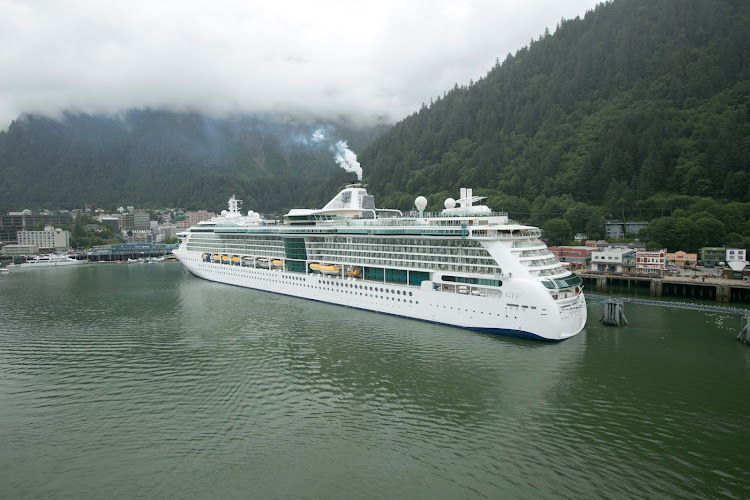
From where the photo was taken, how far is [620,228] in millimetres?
47656

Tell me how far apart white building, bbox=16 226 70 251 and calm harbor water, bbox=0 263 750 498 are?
76.5 meters

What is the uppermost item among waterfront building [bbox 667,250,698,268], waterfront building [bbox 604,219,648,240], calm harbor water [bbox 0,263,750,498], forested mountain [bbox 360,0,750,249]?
forested mountain [bbox 360,0,750,249]

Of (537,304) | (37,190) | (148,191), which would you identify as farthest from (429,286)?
(37,190)

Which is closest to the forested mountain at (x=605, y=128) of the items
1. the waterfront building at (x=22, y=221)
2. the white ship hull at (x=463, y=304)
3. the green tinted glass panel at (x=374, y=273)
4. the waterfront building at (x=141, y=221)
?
the green tinted glass panel at (x=374, y=273)

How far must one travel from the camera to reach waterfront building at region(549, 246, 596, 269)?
41188mm

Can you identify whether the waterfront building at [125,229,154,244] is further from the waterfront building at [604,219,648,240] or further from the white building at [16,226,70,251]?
the waterfront building at [604,219,648,240]

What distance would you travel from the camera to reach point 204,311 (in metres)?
28.2

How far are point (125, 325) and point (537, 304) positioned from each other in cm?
2209

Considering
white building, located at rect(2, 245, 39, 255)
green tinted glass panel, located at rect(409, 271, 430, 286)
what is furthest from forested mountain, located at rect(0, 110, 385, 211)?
green tinted glass panel, located at rect(409, 271, 430, 286)

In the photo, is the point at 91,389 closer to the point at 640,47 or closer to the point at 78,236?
the point at 640,47

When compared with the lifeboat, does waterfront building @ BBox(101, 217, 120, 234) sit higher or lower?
higher

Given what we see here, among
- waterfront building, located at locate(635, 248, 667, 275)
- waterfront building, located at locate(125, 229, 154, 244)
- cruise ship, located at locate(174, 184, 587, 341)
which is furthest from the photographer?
waterfront building, located at locate(125, 229, 154, 244)

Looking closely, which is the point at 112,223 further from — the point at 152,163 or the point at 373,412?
the point at 373,412

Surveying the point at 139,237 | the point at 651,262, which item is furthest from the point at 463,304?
the point at 139,237
